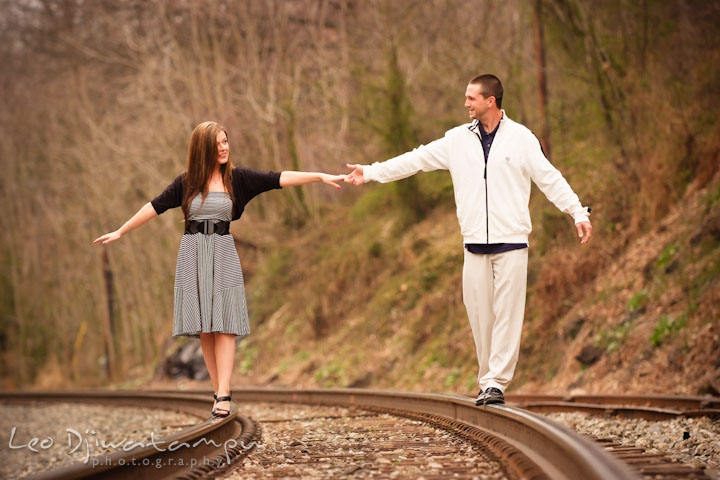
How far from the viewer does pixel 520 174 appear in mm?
5684

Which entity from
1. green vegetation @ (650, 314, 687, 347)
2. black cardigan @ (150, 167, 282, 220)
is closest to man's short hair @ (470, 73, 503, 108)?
black cardigan @ (150, 167, 282, 220)

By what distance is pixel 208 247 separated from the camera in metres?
6.07

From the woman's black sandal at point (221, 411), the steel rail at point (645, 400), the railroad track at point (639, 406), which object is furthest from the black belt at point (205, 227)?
the steel rail at point (645, 400)

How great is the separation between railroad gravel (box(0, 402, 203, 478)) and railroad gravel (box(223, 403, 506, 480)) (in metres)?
1.92

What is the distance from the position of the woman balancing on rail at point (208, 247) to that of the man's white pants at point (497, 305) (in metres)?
1.60

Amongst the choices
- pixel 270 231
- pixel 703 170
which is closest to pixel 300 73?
pixel 270 231

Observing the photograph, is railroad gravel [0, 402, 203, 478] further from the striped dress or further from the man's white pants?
the man's white pants

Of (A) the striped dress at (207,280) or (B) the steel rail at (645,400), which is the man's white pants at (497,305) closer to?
(A) the striped dress at (207,280)

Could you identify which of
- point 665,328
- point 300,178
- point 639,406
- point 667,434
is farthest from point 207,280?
point 665,328

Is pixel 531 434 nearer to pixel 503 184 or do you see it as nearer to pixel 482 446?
pixel 482 446

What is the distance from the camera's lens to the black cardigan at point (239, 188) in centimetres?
620

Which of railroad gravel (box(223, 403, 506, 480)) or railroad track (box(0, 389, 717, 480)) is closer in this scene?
railroad track (box(0, 389, 717, 480))

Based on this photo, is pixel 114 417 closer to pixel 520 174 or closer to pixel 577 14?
pixel 577 14

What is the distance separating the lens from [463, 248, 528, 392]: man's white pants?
566 cm
